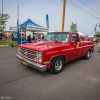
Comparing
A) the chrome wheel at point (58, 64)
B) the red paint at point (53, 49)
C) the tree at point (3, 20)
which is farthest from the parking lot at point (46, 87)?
the tree at point (3, 20)

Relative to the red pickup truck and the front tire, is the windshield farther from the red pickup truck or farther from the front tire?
the front tire

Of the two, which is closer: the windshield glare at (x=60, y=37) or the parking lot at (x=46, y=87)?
the parking lot at (x=46, y=87)

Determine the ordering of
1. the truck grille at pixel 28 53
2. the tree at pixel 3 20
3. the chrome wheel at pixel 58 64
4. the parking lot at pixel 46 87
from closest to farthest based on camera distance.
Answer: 1. the parking lot at pixel 46 87
2. the truck grille at pixel 28 53
3. the chrome wheel at pixel 58 64
4. the tree at pixel 3 20

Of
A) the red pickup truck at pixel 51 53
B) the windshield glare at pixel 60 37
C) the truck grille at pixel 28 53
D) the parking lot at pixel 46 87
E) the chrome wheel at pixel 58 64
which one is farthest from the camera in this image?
the windshield glare at pixel 60 37

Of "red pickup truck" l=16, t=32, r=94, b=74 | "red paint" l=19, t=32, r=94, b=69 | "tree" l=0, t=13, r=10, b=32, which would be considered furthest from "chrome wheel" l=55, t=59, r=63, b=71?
"tree" l=0, t=13, r=10, b=32

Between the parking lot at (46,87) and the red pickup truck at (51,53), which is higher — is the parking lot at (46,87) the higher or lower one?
the lower one

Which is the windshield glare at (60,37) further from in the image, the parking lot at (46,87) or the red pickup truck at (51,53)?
the parking lot at (46,87)

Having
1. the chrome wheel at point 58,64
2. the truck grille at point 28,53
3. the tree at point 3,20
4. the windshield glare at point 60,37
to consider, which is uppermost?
the tree at point 3,20

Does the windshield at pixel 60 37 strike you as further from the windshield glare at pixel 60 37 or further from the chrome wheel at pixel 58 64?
the chrome wheel at pixel 58 64

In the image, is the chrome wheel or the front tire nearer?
the front tire

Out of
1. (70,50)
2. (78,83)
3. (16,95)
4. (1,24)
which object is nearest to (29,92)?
(16,95)

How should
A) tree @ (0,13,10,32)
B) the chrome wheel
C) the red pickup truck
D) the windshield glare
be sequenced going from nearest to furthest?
the red pickup truck
the chrome wheel
the windshield glare
tree @ (0,13,10,32)

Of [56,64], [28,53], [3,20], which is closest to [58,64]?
[56,64]

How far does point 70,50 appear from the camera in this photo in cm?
422
